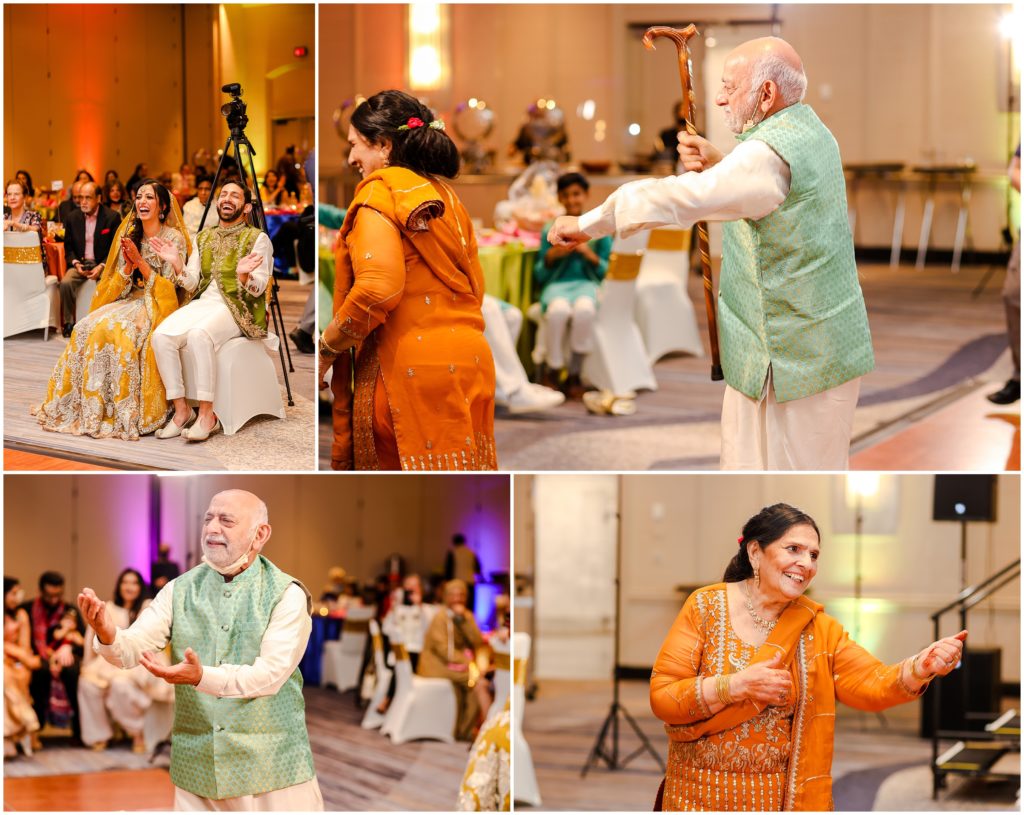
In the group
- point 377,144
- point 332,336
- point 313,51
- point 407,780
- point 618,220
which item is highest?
point 313,51

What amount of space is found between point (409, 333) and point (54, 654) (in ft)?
10.8

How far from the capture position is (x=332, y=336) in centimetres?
329

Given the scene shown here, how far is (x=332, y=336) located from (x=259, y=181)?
51 centimetres

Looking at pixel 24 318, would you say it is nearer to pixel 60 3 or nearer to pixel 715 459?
pixel 60 3

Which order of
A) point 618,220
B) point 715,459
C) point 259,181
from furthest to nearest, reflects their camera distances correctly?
point 715,459 → point 259,181 → point 618,220

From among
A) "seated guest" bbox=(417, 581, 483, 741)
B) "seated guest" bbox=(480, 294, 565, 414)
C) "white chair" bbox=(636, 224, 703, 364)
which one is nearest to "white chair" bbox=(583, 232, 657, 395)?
"seated guest" bbox=(480, 294, 565, 414)

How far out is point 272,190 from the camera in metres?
3.54

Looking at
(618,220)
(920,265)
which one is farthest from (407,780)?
(920,265)

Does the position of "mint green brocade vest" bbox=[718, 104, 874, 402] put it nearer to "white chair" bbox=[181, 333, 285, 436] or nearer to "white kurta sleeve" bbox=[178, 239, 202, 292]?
"white chair" bbox=[181, 333, 285, 436]

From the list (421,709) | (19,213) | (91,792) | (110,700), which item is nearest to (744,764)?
(19,213)

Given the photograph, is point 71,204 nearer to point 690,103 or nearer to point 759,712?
point 690,103

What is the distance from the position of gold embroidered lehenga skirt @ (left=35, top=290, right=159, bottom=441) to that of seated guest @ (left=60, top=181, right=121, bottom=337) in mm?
71

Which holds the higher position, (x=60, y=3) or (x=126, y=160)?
(x=60, y=3)

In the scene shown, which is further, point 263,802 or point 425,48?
point 425,48
